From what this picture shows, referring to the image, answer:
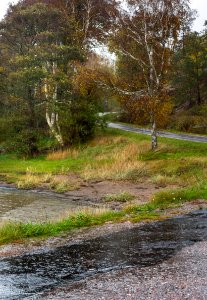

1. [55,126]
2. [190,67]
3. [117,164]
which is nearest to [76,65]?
[55,126]

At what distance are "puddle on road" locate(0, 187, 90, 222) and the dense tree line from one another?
9.93 meters

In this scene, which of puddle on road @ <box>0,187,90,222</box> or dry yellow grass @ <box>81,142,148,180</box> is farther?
dry yellow grass @ <box>81,142,148,180</box>

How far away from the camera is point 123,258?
1076cm

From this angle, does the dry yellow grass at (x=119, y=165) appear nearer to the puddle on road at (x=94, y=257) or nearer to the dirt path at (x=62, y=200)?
the dirt path at (x=62, y=200)

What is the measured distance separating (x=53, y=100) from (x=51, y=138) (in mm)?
5869

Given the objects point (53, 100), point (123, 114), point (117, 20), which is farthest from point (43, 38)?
point (123, 114)

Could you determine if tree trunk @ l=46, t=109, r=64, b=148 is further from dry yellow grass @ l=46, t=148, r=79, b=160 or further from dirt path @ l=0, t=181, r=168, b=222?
dirt path @ l=0, t=181, r=168, b=222

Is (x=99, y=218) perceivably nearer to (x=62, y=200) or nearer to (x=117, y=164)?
(x=62, y=200)

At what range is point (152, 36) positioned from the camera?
1200 inches

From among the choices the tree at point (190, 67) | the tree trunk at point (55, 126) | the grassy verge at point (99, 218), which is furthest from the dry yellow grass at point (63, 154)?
the tree at point (190, 67)

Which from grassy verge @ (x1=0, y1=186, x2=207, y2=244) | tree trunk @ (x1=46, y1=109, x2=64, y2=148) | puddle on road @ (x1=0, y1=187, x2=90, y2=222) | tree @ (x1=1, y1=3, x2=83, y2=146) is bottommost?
puddle on road @ (x1=0, y1=187, x2=90, y2=222)

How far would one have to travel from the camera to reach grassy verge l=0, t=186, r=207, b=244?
13211 mm

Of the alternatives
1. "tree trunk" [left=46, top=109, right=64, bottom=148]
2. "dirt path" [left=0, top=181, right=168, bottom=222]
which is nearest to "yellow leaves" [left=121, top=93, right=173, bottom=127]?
"dirt path" [left=0, top=181, right=168, bottom=222]

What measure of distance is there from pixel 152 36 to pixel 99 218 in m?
19.0
